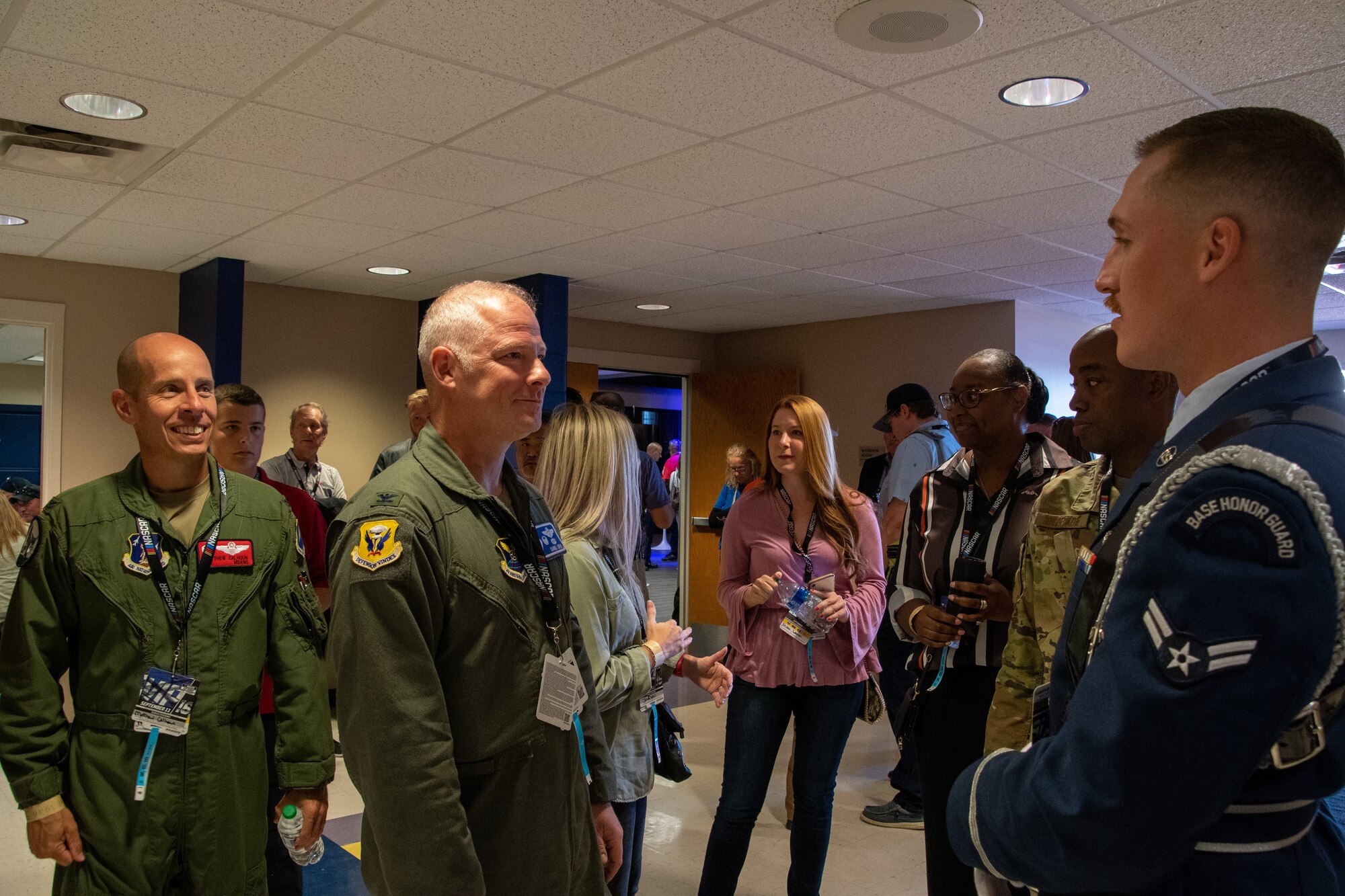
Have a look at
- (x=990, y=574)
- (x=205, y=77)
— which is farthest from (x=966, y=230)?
(x=205, y=77)

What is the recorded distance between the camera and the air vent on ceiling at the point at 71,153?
11.1 ft

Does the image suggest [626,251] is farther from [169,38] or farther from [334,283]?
[169,38]

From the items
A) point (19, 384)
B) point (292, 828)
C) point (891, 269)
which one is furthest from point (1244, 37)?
point (19, 384)

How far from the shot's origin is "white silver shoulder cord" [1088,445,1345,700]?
28.8 inches

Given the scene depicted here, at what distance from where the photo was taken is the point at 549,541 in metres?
1.64

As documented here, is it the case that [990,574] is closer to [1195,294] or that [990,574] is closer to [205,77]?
[1195,294]

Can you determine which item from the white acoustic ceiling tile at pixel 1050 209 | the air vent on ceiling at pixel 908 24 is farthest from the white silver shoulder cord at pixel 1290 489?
the white acoustic ceiling tile at pixel 1050 209

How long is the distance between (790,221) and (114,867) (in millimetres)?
3701

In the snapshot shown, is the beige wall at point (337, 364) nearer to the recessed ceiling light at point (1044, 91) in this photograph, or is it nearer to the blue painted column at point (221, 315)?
the blue painted column at point (221, 315)

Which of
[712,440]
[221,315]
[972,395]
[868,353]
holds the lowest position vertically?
[972,395]

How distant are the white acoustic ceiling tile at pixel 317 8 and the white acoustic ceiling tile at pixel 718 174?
4.56ft

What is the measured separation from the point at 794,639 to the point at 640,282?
3890 millimetres

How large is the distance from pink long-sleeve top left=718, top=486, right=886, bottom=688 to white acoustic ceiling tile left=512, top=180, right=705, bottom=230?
1.63m

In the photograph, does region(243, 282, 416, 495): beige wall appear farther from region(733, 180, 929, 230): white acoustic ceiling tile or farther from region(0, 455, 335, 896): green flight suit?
region(0, 455, 335, 896): green flight suit
